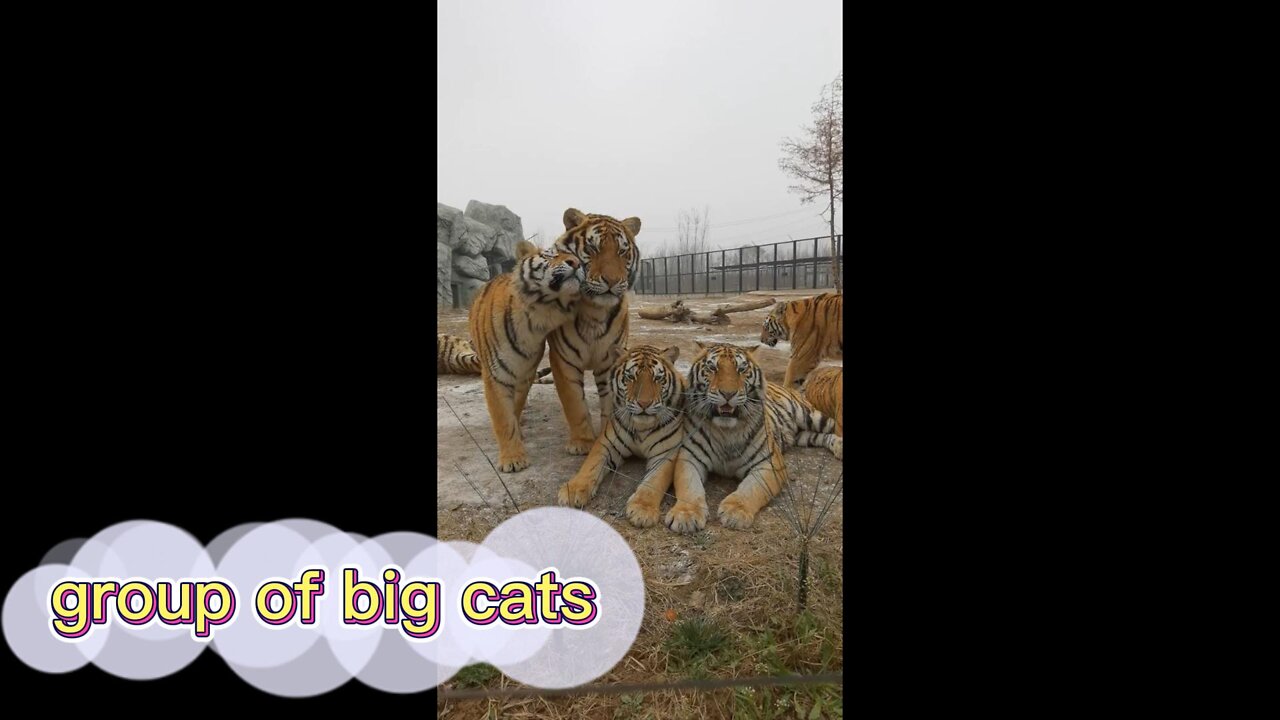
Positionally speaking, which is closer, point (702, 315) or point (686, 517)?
point (686, 517)

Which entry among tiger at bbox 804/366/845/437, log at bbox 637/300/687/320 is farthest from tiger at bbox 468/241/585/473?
log at bbox 637/300/687/320

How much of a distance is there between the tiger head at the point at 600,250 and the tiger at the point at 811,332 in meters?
2.44

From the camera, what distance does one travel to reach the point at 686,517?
2410 mm

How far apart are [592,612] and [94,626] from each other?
1.19m

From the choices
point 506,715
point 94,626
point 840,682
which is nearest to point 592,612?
point 506,715

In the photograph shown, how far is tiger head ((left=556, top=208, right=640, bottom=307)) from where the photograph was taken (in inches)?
104

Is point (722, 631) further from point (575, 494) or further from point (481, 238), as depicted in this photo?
point (481, 238)

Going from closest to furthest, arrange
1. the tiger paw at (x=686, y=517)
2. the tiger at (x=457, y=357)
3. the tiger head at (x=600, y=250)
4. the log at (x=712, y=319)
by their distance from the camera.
Answer: the tiger paw at (x=686, y=517), the tiger head at (x=600, y=250), the tiger at (x=457, y=357), the log at (x=712, y=319)

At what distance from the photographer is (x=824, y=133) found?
8.19 feet

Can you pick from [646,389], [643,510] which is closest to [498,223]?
[646,389]

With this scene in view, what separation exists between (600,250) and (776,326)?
9.58ft

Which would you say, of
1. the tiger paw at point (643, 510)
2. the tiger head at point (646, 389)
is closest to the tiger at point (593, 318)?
the tiger head at point (646, 389)

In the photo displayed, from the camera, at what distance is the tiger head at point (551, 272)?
268 cm

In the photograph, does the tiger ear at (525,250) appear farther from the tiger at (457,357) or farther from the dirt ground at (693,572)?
the tiger at (457,357)
